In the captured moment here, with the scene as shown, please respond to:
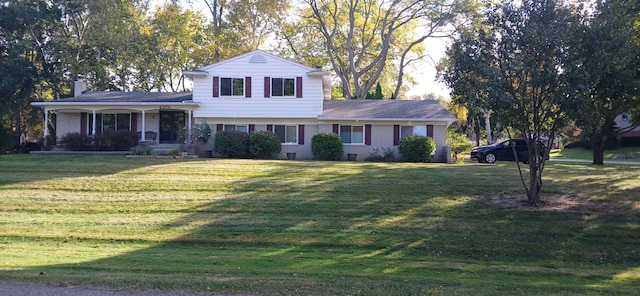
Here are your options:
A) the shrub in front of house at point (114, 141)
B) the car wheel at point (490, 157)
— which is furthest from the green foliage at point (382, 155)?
the shrub in front of house at point (114, 141)

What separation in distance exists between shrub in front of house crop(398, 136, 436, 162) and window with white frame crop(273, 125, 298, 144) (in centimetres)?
619

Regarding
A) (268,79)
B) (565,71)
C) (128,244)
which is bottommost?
(128,244)

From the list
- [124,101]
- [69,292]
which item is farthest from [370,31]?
[69,292]

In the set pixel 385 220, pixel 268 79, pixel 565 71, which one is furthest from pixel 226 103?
pixel 565 71

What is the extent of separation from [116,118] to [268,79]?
9358 millimetres

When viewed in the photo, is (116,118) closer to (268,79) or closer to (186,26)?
(268,79)

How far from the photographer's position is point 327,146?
2822 centimetres

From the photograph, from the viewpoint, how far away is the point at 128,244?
12.5 meters

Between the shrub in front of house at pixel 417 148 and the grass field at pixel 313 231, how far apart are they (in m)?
5.95

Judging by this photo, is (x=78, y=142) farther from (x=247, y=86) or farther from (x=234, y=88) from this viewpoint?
(x=247, y=86)

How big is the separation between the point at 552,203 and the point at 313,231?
23.7ft

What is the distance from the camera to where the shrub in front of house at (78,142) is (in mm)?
28141

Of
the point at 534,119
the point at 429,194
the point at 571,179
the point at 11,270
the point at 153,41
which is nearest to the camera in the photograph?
the point at 11,270

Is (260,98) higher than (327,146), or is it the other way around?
(260,98)
